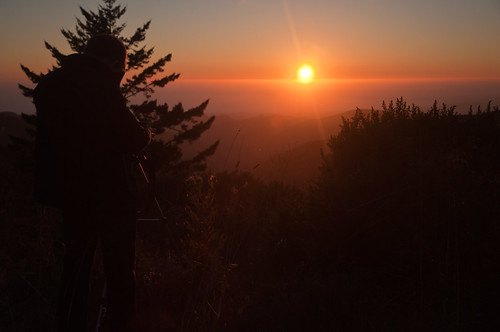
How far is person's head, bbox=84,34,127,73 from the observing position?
2084 millimetres

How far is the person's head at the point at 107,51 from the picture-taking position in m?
2.08

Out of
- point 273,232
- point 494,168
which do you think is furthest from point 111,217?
point 494,168

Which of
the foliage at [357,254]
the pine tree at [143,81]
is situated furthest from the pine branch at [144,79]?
the foliage at [357,254]

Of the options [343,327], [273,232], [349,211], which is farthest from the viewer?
[273,232]

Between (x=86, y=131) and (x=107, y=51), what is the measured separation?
49cm

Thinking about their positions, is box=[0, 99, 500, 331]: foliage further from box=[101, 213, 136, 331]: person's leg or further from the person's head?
the person's head

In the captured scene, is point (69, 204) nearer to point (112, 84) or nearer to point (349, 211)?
point (112, 84)

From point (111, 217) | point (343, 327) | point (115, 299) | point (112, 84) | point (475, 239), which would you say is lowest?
point (343, 327)

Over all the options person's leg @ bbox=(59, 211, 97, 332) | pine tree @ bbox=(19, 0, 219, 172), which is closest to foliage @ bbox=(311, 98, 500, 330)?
person's leg @ bbox=(59, 211, 97, 332)

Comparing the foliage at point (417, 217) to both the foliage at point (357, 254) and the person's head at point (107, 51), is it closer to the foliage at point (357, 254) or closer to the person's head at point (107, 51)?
the foliage at point (357, 254)

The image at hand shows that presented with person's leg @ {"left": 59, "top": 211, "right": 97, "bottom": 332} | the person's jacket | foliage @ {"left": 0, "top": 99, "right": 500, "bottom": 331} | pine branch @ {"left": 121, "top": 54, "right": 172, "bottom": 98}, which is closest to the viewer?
the person's jacket

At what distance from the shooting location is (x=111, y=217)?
209 cm

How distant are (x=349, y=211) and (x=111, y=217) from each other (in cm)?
221

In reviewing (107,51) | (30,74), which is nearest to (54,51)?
(30,74)
